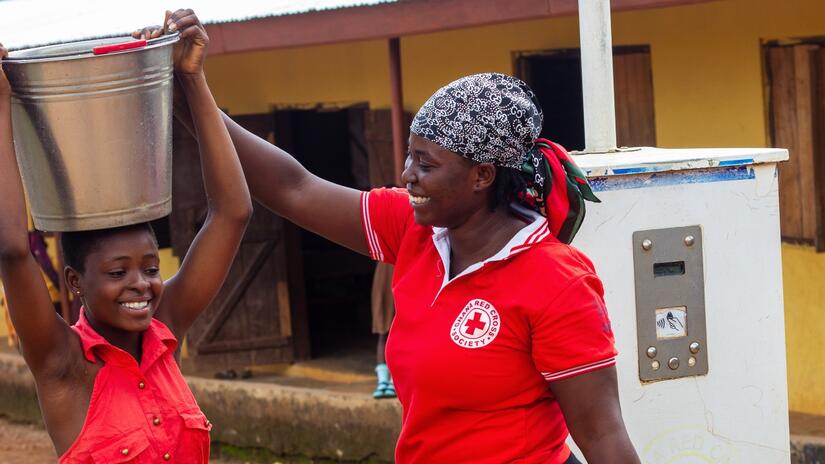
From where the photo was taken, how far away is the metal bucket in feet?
9.03

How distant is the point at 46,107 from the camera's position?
277 cm

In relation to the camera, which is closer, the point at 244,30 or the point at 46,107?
the point at 46,107

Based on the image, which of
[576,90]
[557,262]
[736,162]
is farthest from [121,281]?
[576,90]

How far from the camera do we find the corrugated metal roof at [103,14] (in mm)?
8143

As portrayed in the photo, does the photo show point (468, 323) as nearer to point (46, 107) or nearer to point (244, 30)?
point (46, 107)

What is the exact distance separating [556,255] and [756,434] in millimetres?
1096

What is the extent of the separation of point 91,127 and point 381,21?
4876 millimetres

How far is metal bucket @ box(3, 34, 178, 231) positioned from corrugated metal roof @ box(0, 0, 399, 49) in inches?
182

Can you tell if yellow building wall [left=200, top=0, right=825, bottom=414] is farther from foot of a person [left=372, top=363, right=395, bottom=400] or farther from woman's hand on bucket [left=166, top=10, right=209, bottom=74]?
woman's hand on bucket [left=166, top=10, right=209, bottom=74]

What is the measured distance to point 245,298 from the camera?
10.4 m

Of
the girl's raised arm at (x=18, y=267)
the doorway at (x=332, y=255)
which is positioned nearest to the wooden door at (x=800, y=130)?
the doorway at (x=332, y=255)

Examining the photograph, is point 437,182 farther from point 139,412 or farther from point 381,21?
point 381,21

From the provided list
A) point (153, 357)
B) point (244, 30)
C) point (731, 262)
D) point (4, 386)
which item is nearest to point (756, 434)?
point (731, 262)

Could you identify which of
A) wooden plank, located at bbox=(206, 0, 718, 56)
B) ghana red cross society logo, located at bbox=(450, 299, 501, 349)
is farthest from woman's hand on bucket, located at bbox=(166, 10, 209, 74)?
wooden plank, located at bbox=(206, 0, 718, 56)
